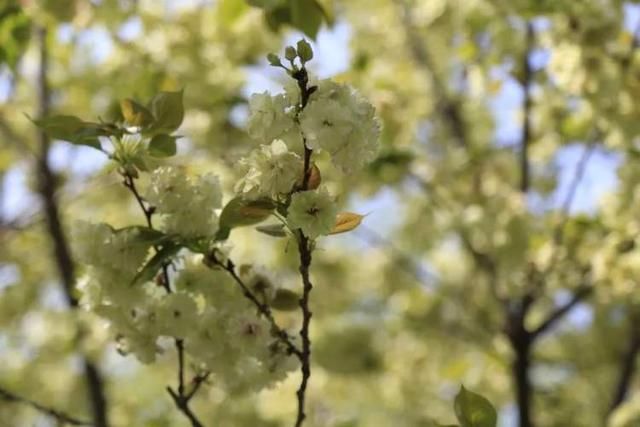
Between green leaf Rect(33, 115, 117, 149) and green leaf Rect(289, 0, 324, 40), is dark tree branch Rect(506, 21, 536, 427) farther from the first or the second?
green leaf Rect(33, 115, 117, 149)

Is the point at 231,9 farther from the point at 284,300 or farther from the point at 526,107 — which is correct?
the point at 526,107

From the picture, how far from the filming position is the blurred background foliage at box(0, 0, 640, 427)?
84.0 inches

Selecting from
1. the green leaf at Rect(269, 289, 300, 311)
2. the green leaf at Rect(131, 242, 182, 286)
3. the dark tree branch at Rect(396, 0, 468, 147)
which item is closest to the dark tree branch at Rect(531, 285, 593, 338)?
the dark tree branch at Rect(396, 0, 468, 147)

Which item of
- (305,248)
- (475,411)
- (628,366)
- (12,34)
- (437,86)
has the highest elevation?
(437,86)

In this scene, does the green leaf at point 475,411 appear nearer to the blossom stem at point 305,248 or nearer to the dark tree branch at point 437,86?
the blossom stem at point 305,248

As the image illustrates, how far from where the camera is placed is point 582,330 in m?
3.34

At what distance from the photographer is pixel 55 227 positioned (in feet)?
9.28

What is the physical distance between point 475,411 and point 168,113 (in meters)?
0.50

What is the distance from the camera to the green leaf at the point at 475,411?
1.09 m

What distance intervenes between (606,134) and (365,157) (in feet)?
4.49

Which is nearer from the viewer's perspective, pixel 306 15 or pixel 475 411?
pixel 475 411

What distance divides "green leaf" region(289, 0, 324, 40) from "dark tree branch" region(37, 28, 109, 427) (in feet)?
4.04

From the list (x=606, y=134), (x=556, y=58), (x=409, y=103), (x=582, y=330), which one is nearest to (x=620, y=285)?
(x=606, y=134)

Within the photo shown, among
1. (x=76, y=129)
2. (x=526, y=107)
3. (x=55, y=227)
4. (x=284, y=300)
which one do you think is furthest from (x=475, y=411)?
(x=55, y=227)
